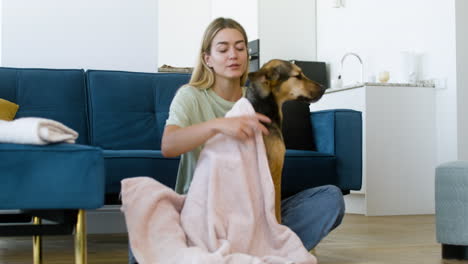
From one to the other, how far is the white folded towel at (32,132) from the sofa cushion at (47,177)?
0.06ft

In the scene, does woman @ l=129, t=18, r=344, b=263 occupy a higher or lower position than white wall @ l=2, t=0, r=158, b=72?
lower

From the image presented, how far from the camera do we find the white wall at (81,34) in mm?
3275

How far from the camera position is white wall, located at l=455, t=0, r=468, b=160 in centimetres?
453

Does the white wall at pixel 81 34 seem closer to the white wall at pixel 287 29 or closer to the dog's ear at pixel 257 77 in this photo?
the dog's ear at pixel 257 77

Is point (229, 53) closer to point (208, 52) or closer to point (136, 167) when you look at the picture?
point (208, 52)

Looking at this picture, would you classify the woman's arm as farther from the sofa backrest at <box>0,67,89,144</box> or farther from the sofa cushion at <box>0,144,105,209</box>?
the sofa backrest at <box>0,67,89,144</box>

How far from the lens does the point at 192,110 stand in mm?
1858

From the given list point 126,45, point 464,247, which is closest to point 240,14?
point 126,45

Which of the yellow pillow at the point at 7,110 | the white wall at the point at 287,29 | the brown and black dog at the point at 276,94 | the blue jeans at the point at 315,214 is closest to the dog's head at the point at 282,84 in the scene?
the brown and black dog at the point at 276,94

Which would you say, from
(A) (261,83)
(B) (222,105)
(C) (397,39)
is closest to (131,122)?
(B) (222,105)

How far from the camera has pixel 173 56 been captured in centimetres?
815

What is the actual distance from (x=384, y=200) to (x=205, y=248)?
3.32 m

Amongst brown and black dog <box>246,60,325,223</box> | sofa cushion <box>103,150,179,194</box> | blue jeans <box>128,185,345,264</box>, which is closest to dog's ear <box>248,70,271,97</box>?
brown and black dog <box>246,60,325,223</box>

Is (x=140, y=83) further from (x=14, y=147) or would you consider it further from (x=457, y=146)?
(x=457, y=146)
